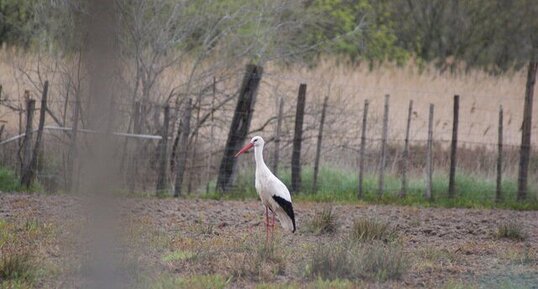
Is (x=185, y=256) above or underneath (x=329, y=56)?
underneath

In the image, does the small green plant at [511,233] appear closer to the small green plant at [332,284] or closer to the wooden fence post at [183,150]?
the small green plant at [332,284]

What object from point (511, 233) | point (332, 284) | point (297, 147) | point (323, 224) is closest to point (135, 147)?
point (297, 147)

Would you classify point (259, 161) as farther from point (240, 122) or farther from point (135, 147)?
point (240, 122)

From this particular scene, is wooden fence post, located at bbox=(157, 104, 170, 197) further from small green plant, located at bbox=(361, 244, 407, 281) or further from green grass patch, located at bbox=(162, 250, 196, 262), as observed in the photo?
small green plant, located at bbox=(361, 244, 407, 281)

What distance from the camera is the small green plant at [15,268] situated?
779 centimetres

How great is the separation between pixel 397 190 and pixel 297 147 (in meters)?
1.76

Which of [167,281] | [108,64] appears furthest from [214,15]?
[108,64]

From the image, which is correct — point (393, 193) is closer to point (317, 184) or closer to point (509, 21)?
point (317, 184)

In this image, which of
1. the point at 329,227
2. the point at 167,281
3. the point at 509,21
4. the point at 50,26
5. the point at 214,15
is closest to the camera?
the point at 167,281

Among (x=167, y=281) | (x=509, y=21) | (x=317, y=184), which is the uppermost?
(x=509, y=21)

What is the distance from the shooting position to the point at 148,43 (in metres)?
17.3

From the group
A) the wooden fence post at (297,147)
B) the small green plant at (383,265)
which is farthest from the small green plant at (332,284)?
the wooden fence post at (297,147)

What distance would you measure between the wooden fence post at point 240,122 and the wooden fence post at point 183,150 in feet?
2.12

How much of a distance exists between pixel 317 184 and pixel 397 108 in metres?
4.46
